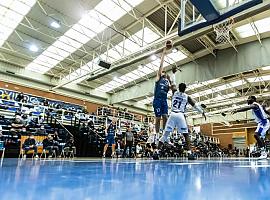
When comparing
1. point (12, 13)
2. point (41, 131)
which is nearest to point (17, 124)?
point (41, 131)

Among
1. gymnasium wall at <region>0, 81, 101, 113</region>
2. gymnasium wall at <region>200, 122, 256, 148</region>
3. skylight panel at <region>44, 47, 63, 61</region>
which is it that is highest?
skylight panel at <region>44, 47, 63, 61</region>

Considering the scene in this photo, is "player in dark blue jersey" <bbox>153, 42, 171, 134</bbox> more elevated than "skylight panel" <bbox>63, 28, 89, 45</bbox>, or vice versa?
"skylight panel" <bbox>63, 28, 89, 45</bbox>

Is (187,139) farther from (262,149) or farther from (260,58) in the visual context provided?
(260,58)

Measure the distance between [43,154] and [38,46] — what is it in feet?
26.1

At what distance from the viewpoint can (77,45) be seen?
1581cm

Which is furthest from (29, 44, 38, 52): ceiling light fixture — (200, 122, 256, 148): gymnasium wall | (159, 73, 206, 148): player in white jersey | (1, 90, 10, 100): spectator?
(200, 122, 256, 148): gymnasium wall

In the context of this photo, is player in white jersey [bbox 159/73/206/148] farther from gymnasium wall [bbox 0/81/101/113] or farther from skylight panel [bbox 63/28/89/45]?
gymnasium wall [bbox 0/81/101/113]

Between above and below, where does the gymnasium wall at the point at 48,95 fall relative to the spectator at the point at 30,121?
above

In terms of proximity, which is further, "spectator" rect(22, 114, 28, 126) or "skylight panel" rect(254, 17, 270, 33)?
"skylight panel" rect(254, 17, 270, 33)

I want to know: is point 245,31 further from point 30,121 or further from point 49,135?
point 30,121

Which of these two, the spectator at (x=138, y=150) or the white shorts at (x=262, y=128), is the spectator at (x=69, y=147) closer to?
the spectator at (x=138, y=150)

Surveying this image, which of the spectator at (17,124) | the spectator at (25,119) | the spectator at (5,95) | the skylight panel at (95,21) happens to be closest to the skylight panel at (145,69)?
the skylight panel at (95,21)

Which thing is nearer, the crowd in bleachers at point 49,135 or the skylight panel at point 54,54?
the crowd in bleachers at point 49,135

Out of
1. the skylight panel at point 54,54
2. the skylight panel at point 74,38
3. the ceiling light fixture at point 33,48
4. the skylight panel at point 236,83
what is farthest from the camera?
the skylight panel at point 236,83
